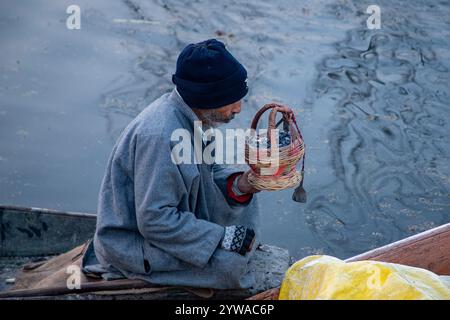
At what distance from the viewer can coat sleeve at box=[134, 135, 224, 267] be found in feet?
9.22

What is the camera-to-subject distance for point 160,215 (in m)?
2.83

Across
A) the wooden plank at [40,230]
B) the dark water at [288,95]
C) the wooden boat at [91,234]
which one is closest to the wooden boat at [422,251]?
the wooden boat at [91,234]

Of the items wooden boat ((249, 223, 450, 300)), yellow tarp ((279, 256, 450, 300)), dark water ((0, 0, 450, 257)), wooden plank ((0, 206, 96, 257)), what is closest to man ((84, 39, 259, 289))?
yellow tarp ((279, 256, 450, 300))

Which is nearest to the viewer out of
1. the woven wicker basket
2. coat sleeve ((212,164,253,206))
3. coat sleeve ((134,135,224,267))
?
coat sleeve ((134,135,224,267))

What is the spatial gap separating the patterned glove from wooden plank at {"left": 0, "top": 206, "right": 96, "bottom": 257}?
4.99 ft

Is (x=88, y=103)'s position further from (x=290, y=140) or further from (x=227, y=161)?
(x=290, y=140)

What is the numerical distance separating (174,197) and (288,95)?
497 cm

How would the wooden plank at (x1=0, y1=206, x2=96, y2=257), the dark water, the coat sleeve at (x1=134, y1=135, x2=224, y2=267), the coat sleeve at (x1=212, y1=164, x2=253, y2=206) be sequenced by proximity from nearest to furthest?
the coat sleeve at (x1=134, y1=135, x2=224, y2=267) → the coat sleeve at (x1=212, y1=164, x2=253, y2=206) → the wooden plank at (x1=0, y1=206, x2=96, y2=257) → the dark water

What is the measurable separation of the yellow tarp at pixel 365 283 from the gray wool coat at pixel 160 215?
0.36 m

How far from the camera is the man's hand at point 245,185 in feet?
10.5

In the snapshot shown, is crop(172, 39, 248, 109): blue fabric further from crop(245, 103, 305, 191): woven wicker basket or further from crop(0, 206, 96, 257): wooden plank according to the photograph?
crop(0, 206, 96, 257): wooden plank

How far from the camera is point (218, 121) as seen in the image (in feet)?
10.2
